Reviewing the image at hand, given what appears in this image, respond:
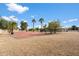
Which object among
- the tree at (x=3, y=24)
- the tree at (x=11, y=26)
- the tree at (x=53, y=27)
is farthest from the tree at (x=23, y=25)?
the tree at (x=53, y=27)

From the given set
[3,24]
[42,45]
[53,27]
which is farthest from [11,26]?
[53,27]

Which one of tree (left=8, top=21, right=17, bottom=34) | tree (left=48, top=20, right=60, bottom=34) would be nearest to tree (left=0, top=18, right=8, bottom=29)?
tree (left=8, top=21, right=17, bottom=34)

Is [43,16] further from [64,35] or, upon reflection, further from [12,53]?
[12,53]

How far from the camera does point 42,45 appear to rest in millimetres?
4820

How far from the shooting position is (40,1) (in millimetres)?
4707

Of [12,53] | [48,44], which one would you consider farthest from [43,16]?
[12,53]

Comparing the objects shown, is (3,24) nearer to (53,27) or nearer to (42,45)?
(42,45)

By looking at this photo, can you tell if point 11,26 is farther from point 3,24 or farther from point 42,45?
point 42,45

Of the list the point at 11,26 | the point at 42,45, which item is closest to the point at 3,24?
the point at 11,26

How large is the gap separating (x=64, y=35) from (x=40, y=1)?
30.8 inches

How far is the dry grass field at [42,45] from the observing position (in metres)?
4.70

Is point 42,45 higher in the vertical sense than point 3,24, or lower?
lower

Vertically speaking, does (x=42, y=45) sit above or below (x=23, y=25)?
below

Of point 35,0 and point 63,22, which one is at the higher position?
point 35,0
